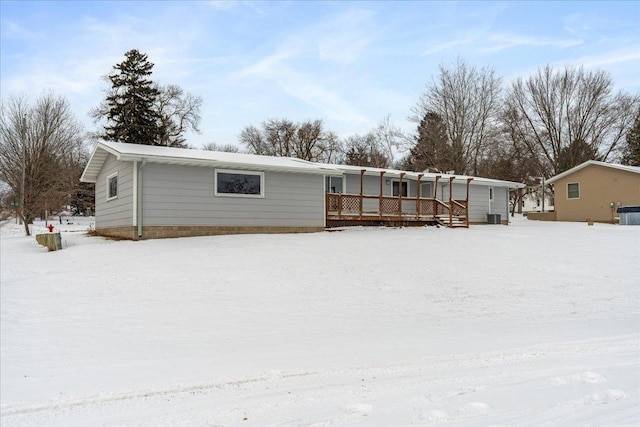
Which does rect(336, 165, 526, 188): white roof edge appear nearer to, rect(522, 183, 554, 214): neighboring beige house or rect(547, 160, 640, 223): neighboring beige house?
rect(547, 160, 640, 223): neighboring beige house

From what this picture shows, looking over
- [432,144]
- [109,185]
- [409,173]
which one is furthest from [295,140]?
[109,185]

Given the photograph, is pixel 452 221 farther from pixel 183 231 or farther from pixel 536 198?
pixel 536 198

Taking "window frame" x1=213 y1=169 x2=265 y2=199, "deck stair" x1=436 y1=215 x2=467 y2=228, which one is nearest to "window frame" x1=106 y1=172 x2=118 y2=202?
"window frame" x1=213 y1=169 x2=265 y2=199

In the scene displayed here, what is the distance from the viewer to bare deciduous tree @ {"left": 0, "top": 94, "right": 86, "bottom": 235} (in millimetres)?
28094

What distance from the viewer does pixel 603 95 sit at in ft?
115

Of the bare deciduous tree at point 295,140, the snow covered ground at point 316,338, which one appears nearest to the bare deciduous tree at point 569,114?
the bare deciduous tree at point 295,140

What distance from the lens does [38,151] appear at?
29.9 metres

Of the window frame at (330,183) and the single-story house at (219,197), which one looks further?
the window frame at (330,183)

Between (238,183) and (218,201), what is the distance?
0.96 m

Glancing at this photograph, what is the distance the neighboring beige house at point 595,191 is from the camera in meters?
24.5

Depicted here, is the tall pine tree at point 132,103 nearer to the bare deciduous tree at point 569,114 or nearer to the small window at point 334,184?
the small window at point 334,184

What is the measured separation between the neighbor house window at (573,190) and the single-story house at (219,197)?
12.3 m

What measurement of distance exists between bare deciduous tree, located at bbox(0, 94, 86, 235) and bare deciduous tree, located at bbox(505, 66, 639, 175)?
3512 centimetres

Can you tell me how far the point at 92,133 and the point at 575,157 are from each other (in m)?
40.8
